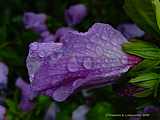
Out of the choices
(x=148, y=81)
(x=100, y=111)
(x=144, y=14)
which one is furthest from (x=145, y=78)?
(x=100, y=111)

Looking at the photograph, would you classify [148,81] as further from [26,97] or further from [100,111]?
[26,97]

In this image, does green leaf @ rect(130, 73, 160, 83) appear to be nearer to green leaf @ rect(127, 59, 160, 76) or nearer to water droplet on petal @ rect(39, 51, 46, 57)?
green leaf @ rect(127, 59, 160, 76)

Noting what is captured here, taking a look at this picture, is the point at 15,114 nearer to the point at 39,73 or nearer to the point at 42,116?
the point at 42,116

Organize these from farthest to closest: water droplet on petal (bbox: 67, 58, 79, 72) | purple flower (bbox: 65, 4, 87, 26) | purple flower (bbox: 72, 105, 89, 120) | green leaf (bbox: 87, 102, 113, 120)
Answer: purple flower (bbox: 65, 4, 87, 26)
purple flower (bbox: 72, 105, 89, 120)
green leaf (bbox: 87, 102, 113, 120)
water droplet on petal (bbox: 67, 58, 79, 72)

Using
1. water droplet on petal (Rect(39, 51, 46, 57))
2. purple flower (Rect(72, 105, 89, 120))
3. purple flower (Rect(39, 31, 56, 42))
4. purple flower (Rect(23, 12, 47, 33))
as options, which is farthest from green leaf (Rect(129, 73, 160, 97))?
purple flower (Rect(23, 12, 47, 33))

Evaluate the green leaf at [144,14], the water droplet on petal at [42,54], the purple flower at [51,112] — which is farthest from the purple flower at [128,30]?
the water droplet on petal at [42,54]

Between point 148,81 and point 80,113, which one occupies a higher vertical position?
point 148,81

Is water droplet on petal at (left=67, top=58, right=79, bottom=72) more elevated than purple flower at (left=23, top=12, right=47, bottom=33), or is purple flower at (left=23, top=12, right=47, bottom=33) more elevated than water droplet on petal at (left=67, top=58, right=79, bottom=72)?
water droplet on petal at (left=67, top=58, right=79, bottom=72)
